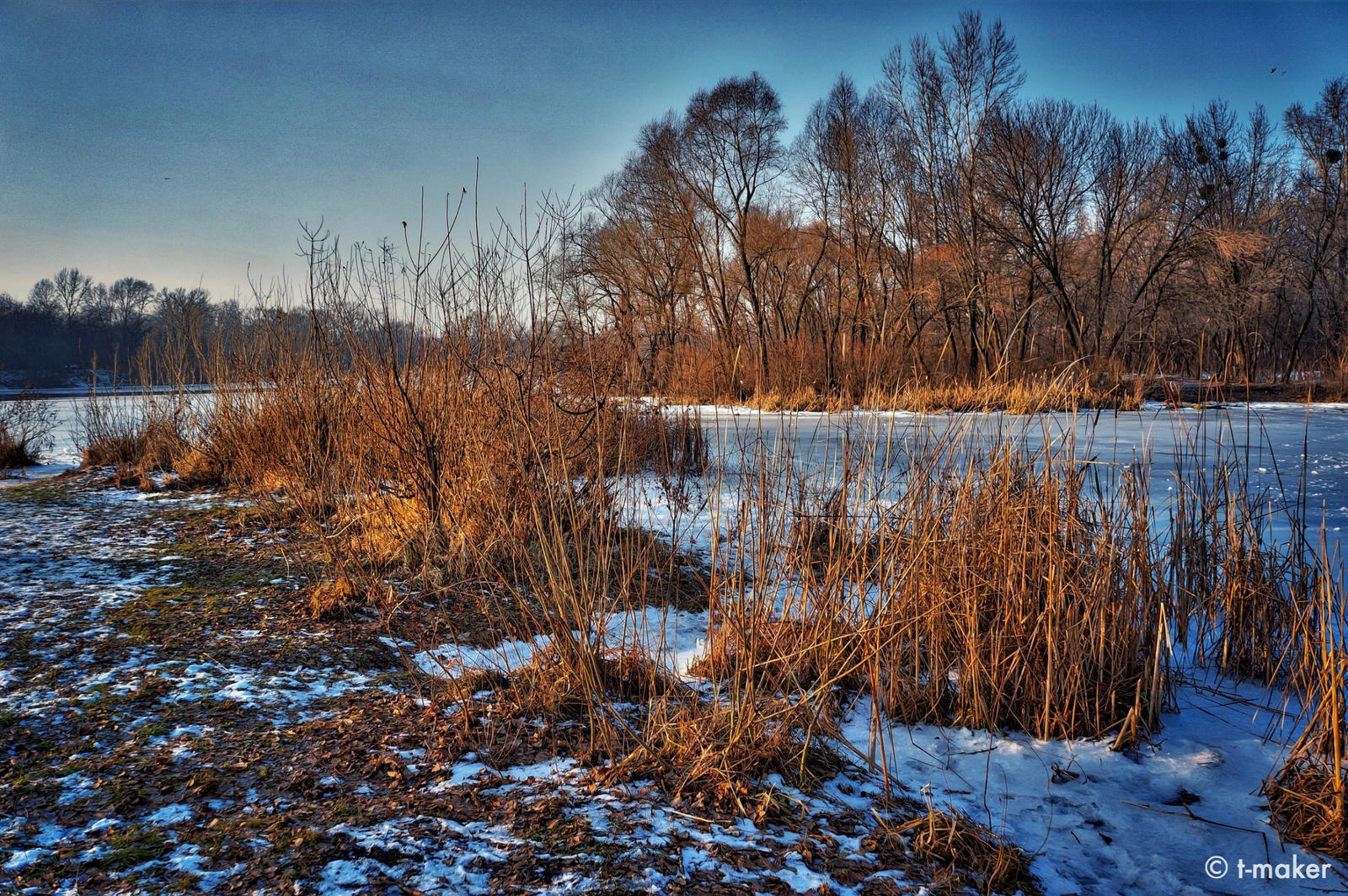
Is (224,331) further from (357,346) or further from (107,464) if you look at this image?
(357,346)

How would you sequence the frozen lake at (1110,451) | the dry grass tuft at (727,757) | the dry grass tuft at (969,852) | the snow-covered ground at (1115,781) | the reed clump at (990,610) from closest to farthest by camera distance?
the dry grass tuft at (969,852), the snow-covered ground at (1115,781), the dry grass tuft at (727,757), the reed clump at (990,610), the frozen lake at (1110,451)

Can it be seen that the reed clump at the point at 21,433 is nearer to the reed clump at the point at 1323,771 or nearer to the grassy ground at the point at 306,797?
the grassy ground at the point at 306,797

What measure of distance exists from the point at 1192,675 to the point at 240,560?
180 inches

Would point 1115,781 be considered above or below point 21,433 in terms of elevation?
below

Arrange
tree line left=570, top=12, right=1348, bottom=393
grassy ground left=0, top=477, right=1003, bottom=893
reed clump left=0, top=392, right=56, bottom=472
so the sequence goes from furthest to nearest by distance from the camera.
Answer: tree line left=570, top=12, right=1348, bottom=393
reed clump left=0, top=392, right=56, bottom=472
grassy ground left=0, top=477, right=1003, bottom=893

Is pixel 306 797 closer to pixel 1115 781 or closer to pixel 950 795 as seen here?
pixel 950 795

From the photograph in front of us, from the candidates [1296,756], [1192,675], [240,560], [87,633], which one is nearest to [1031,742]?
[1296,756]

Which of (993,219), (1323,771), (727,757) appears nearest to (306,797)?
(727,757)

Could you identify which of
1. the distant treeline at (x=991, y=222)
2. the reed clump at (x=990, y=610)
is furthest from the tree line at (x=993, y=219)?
the reed clump at (x=990, y=610)

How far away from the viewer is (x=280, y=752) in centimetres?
181

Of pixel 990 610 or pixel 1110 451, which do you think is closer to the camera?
pixel 990 610

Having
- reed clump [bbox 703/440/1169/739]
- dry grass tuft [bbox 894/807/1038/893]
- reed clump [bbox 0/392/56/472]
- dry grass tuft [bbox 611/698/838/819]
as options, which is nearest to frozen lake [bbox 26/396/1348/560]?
reed clump [bbox 703/440/1169/739]

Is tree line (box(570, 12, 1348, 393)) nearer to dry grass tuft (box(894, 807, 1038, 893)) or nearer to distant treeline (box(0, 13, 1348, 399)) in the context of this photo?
distant treeline (box(0, 13, 1348, 399))

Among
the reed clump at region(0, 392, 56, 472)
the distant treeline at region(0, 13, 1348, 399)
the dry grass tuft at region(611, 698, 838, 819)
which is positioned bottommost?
the dry grass tuft at region(611, 698, 838, 819)
